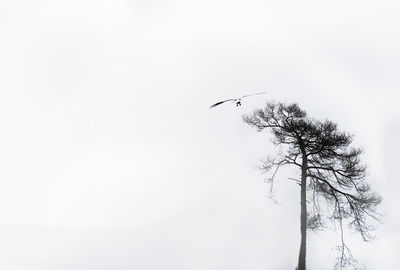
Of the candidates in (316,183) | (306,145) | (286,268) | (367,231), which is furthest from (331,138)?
(286,268)

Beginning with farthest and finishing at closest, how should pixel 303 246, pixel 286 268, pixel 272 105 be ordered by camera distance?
pixel 286 268 < pixel 272 105 < pixel 303 246

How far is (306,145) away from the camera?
21500 mm

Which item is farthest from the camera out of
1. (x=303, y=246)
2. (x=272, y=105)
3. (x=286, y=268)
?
(x=286, y=268)

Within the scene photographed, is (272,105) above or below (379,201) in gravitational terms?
above

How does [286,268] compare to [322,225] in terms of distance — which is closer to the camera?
[322,225]

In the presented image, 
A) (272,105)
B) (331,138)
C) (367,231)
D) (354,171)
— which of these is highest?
(272,105)

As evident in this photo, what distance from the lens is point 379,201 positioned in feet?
68.2

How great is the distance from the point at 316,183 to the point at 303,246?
403 centimetres

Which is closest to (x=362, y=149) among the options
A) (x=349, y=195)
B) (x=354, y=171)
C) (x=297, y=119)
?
(x=354, y=171)

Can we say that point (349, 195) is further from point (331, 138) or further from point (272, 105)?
point (272, 105)

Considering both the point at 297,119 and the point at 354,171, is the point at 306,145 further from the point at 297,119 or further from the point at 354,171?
the point at 354,171

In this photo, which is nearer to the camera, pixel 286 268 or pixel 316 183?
pixel 316 183

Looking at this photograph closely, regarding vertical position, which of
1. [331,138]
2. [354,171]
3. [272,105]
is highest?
[272,105]

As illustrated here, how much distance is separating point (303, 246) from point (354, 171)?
5.28 metres
